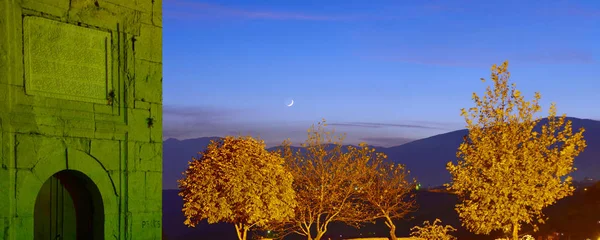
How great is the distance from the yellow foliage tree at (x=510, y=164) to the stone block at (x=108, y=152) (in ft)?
54.4

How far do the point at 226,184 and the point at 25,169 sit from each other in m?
19.1

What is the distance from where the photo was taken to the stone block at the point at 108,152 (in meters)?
14.7

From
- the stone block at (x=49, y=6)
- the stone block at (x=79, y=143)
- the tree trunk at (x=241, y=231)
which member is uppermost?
the stone block at (x=49, y=6)

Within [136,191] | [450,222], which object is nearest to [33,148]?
[136,191]

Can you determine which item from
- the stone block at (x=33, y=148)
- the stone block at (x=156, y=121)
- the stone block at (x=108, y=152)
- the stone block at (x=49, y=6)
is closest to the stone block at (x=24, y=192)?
the stone block at (x=33, y=148)

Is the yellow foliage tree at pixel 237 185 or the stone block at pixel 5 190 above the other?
the stone block at pixel 5 190

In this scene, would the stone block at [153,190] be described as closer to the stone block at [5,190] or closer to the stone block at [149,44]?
the stone block at [149,44]

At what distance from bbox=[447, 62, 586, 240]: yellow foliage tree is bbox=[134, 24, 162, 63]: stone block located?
15.7 meters

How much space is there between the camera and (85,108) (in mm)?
14625

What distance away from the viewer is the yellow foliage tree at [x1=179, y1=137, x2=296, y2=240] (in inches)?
1277

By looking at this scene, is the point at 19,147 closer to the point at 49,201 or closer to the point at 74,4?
the point at 49,201

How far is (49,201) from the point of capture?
15.0 meters

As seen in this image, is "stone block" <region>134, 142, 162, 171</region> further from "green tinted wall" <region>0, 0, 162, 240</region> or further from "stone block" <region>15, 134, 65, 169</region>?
"stone block" <region>15, 134, 65, 169</region>

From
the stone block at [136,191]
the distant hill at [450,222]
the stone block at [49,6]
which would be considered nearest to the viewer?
the stone block at [49,6]
